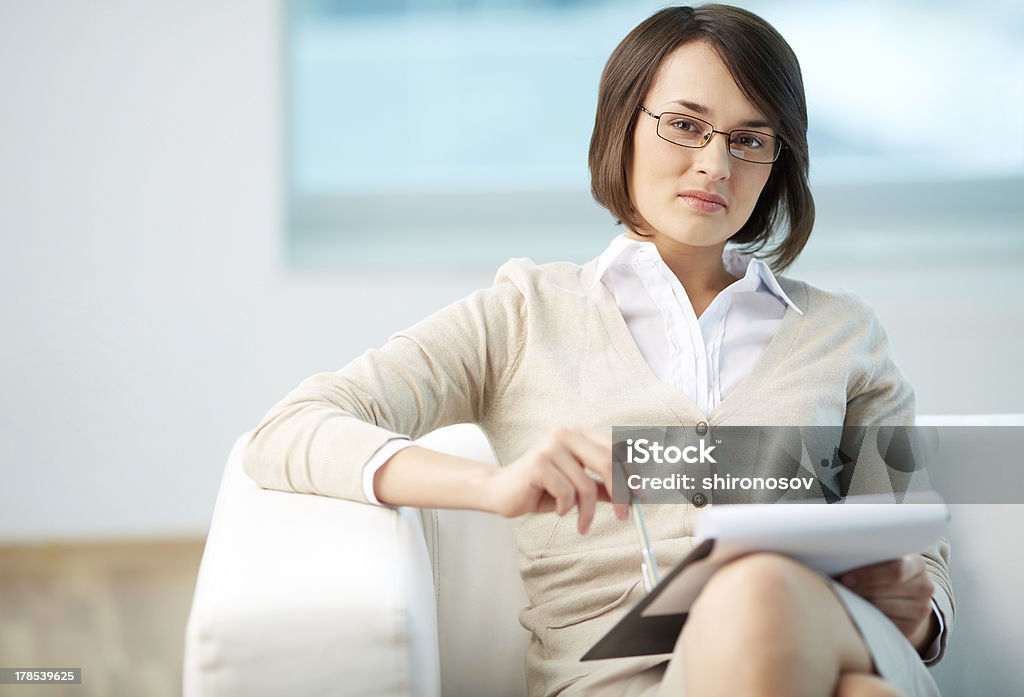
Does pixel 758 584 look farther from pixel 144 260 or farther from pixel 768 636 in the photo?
pixel 144 260

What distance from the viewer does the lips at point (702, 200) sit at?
5.18ft

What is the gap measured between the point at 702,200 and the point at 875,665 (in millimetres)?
720

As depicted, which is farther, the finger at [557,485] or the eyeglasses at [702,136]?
the eyeglasses at [702,136]

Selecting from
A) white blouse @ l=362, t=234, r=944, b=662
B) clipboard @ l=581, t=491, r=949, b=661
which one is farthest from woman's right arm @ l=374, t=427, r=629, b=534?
white blouse @ l=362, t=234, r=944, b=662

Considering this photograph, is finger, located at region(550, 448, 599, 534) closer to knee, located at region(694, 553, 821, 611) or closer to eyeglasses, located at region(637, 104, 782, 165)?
knee, located at region(694, 553, 821, 611)

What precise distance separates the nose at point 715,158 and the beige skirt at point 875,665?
0.63 metres

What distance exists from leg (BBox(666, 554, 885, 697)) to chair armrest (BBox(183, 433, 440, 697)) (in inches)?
11.5

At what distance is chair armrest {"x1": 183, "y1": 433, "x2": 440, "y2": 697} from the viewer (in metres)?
1.11

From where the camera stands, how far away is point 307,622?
3.66 feet

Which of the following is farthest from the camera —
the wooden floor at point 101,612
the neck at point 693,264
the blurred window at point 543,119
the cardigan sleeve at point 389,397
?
the blurred window at point 543,119

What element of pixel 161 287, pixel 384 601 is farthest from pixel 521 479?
pixel 161 287

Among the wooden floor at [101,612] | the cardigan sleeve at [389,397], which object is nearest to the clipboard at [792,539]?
the cardigan sleeve at [389,397]

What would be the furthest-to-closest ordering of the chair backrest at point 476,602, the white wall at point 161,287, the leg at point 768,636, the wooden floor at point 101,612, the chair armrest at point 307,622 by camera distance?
the white wall at point 161,287 < the wooden floor at point 101,612 < the chair backrest at point 476,602 < the chair armrest at point 307,622 < the leg at point 768,636

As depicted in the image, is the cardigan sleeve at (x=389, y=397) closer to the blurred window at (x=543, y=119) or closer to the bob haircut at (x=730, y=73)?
the bob haircut at (x=730, y=73)
